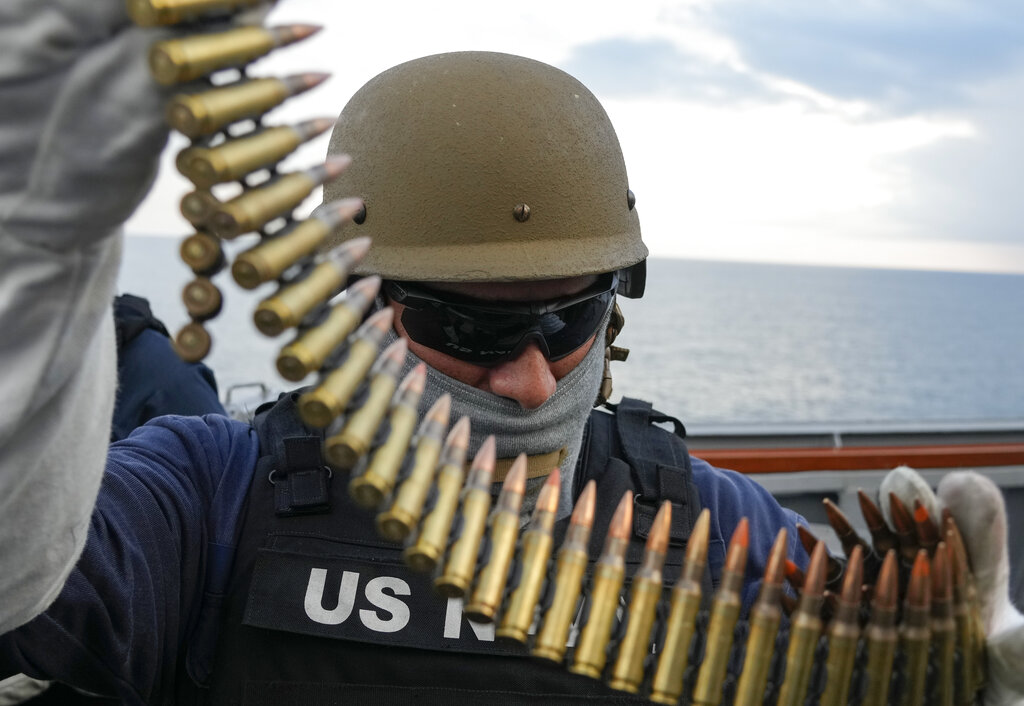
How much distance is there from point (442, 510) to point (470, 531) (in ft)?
0.22

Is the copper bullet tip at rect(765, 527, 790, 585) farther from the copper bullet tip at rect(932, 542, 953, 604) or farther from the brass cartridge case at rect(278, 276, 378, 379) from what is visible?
the brass cartridge case at rect(278, 276, 378, 379)

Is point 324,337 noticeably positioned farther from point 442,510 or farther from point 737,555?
point 737,555

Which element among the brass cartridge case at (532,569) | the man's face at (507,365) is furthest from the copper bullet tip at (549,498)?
the man's face at (507,365)

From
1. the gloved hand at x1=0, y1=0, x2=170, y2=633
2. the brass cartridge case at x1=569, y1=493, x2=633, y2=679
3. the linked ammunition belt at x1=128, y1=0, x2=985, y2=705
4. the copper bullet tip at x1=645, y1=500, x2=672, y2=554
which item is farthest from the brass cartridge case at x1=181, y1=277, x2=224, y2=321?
the copper bullet tip at x1=645, y1=500, x2=672, y2=554

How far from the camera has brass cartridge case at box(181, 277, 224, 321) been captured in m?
1.45

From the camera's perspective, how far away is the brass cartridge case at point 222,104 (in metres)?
1.26

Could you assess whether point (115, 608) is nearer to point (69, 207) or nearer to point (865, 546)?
point (69, 207)

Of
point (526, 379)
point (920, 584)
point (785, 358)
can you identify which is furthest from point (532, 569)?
point (785, 358)

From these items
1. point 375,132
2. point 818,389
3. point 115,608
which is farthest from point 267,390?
point 818,389

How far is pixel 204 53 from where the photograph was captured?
4.16ft

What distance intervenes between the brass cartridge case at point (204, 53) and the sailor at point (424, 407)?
98 centimetres

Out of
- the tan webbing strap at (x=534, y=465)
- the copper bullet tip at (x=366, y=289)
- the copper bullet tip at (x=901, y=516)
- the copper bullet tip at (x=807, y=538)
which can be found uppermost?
the copper bullet tip at (x=366, y=289)

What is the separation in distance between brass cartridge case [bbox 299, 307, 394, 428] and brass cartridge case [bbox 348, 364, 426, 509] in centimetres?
Result: 10

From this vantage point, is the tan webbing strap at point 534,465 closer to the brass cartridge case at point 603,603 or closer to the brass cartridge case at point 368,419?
the brass cartridge case at point 603,603
